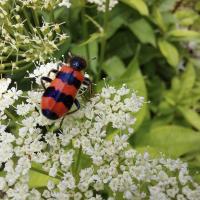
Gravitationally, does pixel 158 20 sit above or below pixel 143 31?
above

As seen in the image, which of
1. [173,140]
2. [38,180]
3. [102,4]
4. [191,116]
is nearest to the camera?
[38,180]

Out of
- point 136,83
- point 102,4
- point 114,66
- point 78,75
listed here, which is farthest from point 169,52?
point 78,75

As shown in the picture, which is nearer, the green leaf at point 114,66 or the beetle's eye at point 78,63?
the beetle's eye at point 78,63

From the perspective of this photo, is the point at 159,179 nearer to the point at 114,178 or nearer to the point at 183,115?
the point at 114,178

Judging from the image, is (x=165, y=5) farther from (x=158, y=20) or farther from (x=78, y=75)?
(x=78, y=75)

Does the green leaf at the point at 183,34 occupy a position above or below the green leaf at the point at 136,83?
below

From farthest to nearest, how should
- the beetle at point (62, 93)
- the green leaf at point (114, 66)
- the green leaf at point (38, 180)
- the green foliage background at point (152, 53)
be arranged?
the green leaf at point (114, 66) → the green foliage background at point (152, 53) → the green leaf at point (38, 180) → the beetle at point (62, 93)

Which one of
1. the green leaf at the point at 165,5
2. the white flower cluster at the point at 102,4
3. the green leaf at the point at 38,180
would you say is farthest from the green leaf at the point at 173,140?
the green leaf at the point at 165,5

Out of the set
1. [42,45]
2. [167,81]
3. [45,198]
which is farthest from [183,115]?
[45,198]

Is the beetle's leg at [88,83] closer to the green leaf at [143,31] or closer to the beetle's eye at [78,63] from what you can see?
the beetle's eye at [78,63]
